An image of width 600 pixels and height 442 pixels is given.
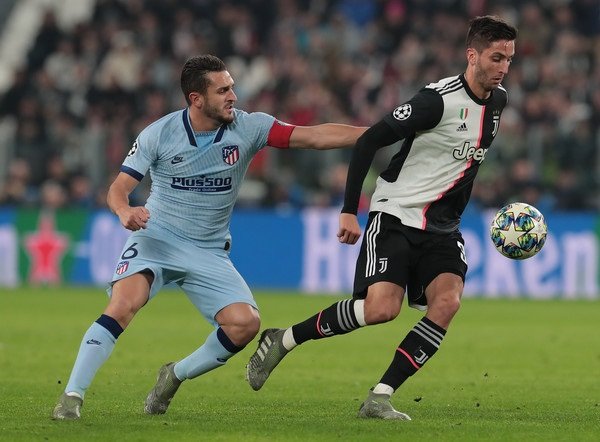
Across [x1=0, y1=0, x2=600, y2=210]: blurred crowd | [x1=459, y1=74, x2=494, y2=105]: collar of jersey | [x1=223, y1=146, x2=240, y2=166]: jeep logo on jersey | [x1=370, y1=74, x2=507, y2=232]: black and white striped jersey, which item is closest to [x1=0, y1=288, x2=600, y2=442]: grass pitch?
[x1=370, y1=74, x2=507, y2=232]: black and white striped jersey

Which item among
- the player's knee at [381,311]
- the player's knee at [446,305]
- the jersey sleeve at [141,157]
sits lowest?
the player's knee at [381,311]

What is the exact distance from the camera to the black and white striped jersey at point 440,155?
8.04 metres

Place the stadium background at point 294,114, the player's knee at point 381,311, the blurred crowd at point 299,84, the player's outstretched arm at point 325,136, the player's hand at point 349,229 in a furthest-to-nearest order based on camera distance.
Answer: the blurred crowd at point 299,84, the stadium background at point 294,114, the player's outstretched arm at point 325,136, the player's knee at point 381,311, the player's hand at point 349,229

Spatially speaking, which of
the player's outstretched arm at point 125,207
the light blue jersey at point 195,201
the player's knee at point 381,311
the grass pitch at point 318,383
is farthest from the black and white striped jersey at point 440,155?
the player's outstretched arm at point 125,207

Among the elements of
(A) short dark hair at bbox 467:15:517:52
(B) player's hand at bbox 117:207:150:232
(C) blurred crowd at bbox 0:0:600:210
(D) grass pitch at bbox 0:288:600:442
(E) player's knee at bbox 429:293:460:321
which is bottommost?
(D) grass pitch at bbox 0:288:600:442

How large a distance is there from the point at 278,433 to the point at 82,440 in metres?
1.09

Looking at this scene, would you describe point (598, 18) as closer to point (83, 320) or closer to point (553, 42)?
point (553, 42)

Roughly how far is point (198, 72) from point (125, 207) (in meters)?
1.05

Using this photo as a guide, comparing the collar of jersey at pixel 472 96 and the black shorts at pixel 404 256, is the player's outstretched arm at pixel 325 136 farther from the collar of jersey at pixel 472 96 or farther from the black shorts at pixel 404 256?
the collar of jersey at pixel 472 96

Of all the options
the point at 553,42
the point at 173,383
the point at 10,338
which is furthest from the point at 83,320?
the point at 553,42

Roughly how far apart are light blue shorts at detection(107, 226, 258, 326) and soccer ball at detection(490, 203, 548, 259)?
161 centimetres

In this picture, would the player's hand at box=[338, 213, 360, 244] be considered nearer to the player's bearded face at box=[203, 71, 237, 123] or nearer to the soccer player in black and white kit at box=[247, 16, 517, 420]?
the soccer player in black and white kit at box=[247, 16, 517, 420]

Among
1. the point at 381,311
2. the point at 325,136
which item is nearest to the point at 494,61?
the point at 325,136

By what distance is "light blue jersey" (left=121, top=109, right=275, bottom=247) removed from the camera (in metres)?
8.15
